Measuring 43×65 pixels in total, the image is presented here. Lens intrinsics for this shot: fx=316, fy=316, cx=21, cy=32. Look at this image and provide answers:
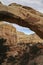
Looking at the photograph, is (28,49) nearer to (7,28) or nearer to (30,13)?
(7,28)

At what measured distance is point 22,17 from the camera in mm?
19375

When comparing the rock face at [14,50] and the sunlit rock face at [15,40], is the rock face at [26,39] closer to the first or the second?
the rock face at [14,50]

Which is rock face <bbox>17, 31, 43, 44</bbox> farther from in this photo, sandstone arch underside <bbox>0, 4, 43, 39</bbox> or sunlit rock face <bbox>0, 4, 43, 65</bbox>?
sandstone arch underside <bbox>0, 4, 43, 39</bbox>

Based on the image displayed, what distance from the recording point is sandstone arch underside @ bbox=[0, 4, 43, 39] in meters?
19.1

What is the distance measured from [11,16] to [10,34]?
11615mm

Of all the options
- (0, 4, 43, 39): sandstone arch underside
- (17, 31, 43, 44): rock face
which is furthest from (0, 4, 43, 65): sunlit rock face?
(17, 31, 43, 44): rock face

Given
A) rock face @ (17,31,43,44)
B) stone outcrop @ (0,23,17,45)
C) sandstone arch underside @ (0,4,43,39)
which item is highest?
sandstone arch underside @ (0,4,43,39)

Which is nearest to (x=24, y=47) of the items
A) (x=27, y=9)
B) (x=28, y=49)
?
(x=28, y=49)

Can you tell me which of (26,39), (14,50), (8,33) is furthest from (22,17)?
(26,39)

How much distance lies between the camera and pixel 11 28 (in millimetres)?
31281

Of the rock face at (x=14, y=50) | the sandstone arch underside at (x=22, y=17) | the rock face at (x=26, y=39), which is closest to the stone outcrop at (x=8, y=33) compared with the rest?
the rock face at (x=14, y=50)

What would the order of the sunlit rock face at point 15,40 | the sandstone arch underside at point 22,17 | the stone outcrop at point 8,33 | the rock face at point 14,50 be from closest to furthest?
1. the sandstone arch underside at point 22,17
2. the sunlit rock face at point 15,40
3. the rock face at point 14,50
4. the stone outcrop at point 8,33

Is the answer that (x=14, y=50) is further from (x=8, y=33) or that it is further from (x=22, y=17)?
(x=22, y=17)

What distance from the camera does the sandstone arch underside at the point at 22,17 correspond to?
62.7 feet
